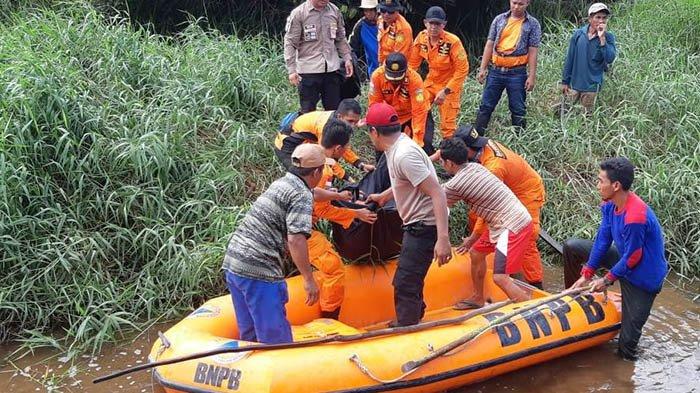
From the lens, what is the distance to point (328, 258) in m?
4.98

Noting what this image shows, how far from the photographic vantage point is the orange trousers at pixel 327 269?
16.3ft

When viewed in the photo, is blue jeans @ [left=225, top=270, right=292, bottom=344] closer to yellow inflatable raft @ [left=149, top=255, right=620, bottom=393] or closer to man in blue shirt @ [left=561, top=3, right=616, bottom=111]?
yellow inflatable raft @ [left=149, top=255, right=620, bottom=393]

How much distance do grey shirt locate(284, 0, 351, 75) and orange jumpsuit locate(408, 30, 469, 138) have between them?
0.77 metres

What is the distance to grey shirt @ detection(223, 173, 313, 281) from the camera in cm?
398

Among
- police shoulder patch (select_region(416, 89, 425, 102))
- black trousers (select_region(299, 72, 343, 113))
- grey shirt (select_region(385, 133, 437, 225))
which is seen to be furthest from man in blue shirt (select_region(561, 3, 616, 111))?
grey shirt (select_region(385, 133, 437, 225))

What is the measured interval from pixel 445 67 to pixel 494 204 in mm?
2278

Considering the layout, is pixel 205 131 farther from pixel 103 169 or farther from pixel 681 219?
pixel 681 219

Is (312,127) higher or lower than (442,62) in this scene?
lower

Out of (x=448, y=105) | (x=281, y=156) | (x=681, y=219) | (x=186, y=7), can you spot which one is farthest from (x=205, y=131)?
(x=681, y=219)

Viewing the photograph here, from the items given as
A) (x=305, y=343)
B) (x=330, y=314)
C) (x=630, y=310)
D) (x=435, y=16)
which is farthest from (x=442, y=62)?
(x=305, y=343)

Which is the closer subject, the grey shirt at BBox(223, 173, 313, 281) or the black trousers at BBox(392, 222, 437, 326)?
the grey shirt at BBox(223, 173, 313, 281)

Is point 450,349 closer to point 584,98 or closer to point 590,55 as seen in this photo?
point 590,55

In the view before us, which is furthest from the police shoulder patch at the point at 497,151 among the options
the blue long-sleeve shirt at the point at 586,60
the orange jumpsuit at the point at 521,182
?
the blue long-sleeve shirt at the point at 586,60

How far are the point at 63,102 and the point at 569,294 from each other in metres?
4.29
